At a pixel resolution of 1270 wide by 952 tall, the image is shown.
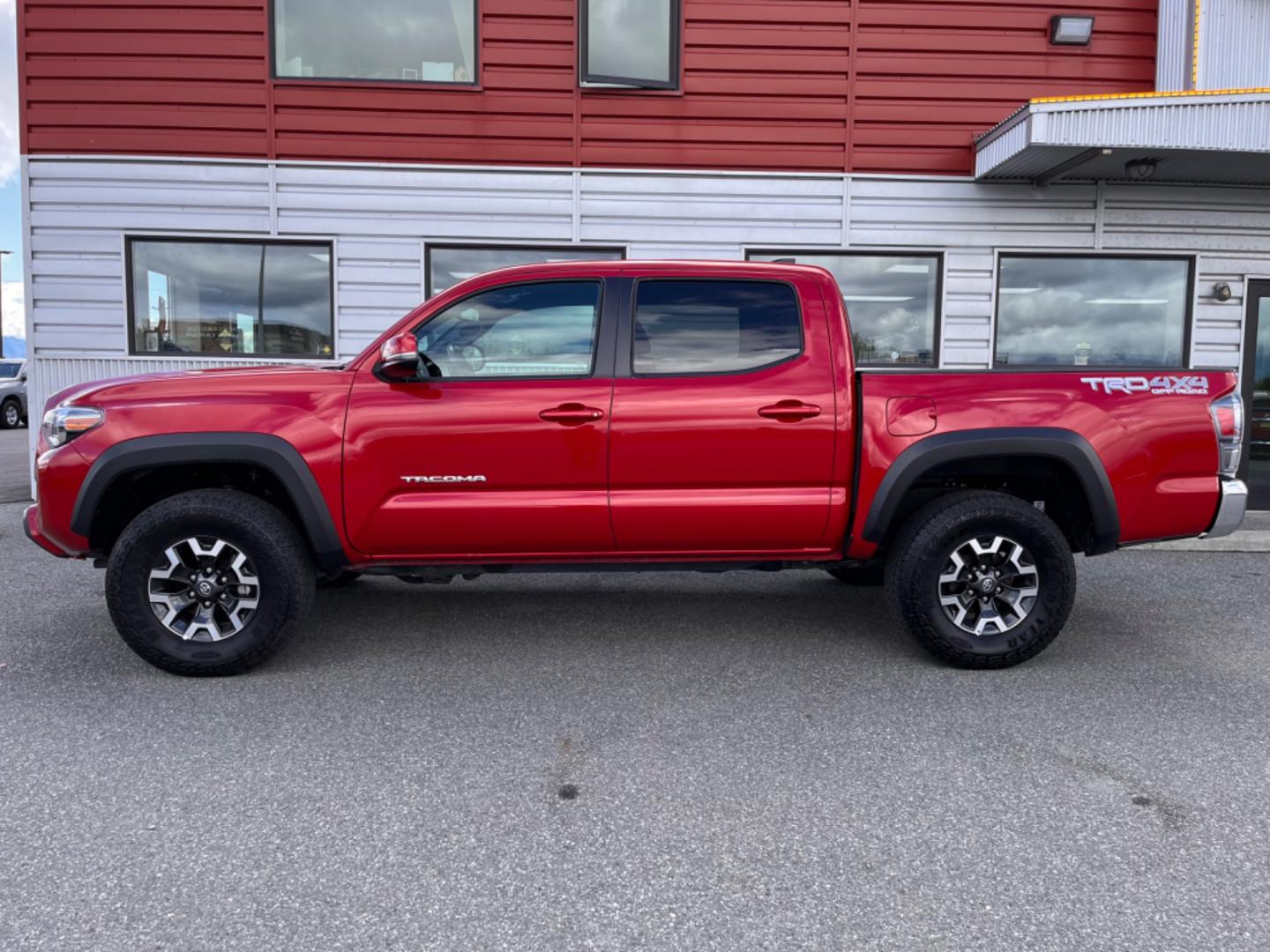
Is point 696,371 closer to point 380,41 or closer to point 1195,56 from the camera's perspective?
point 380,41

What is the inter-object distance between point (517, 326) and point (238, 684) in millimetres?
2028

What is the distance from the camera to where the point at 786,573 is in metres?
6.42

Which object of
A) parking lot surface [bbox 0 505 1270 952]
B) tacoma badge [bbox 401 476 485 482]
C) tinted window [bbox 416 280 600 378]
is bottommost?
parking lot surface [bbox 0 505 1270 952]

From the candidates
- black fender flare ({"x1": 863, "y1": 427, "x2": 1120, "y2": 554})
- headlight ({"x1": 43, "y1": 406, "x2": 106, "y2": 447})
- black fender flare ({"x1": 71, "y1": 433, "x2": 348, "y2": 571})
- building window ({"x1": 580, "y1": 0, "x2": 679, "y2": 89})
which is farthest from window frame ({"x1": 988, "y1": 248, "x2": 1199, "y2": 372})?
headlight ({"x1": 43, "y1": 406, "x2": 106, "y2": 447})

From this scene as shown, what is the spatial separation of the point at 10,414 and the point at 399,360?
2120 centimetres

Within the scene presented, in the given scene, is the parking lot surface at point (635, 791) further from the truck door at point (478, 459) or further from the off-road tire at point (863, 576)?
the off-road tire at point (863, 576)

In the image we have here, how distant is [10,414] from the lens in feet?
68.2

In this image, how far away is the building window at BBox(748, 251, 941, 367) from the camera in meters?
9.05

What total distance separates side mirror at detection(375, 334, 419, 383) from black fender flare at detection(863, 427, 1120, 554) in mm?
2156

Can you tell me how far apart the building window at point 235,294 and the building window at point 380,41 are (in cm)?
172

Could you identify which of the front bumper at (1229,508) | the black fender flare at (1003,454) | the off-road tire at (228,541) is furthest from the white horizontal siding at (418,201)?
the front bumper at (1229,508)

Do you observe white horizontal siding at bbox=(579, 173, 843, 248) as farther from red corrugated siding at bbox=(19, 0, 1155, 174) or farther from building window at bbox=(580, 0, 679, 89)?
building window at bbox=(580, 0, 679, 89)

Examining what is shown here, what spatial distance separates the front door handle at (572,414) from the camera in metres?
4.17

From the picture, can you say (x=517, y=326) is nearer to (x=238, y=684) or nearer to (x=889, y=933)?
(x=238, y=684)
